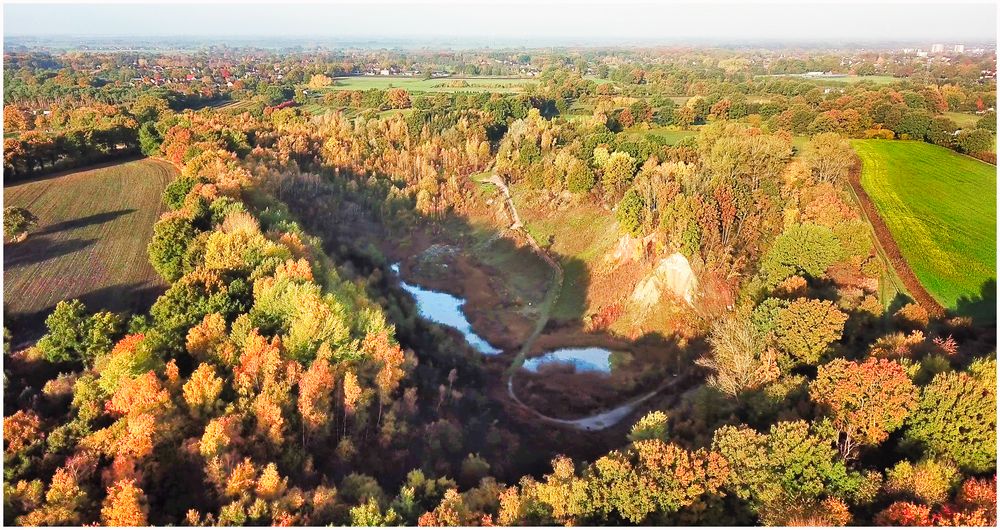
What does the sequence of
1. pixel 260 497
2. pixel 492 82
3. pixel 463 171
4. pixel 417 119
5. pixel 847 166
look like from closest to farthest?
pixel 260 497 → pixel 847 166 → pixel 463 171 → pixel 417 119 → pixel 492 82

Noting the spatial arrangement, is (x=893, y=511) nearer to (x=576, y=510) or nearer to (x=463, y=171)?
(x=576, y=510)

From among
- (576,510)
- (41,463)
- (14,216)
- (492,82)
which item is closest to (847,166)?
(576,510)

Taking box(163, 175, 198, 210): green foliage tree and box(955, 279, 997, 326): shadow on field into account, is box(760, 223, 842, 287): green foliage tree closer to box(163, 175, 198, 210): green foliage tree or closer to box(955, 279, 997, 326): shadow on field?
box(955, 279, 997, 326): shadow on field

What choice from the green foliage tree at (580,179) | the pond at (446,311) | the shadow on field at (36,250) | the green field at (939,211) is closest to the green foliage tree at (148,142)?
the shadow on field at (36,250)

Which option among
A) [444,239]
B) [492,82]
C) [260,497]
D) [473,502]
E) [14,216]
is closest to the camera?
[260,497]

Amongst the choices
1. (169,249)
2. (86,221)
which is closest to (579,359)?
(169,249)

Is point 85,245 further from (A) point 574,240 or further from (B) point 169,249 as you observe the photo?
(A) point 574,240

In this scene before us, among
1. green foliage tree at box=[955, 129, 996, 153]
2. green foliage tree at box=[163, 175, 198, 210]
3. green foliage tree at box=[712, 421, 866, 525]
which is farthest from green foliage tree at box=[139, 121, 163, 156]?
green foliage tree at box=[955, 129, 996, 153]
